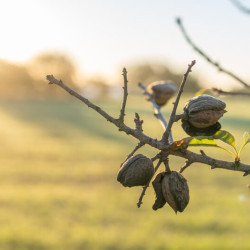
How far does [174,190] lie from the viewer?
1.27 metres

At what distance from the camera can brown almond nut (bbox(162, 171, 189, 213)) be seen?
1.27 meters

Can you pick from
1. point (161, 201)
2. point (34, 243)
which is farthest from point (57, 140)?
point (161, 201)

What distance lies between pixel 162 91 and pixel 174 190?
3.10 ft

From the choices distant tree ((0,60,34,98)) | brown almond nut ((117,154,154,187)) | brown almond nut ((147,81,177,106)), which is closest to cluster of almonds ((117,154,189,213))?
brown almond nut ((117,154,154,187))

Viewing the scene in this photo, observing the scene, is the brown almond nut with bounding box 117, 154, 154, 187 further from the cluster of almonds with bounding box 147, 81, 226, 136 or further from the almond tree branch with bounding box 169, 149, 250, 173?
the cluster of almonds with bounding box 147, 81, 226, 136

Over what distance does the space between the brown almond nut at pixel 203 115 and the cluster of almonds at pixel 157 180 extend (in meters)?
0.16

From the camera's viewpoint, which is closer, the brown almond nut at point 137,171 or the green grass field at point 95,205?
the brown almond nut at point 137,171

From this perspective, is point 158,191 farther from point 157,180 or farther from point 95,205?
point 95,205

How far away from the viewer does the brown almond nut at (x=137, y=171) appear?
4.03 ft

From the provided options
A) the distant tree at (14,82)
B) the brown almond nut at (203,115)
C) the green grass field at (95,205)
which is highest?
the distant tree at (14,82)

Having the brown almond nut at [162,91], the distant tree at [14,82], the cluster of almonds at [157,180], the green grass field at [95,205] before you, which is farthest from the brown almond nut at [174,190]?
the distant tree at [14,82]

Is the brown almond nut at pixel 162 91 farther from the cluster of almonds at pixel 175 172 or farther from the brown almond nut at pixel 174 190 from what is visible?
the brown almond nut at pixel 174 190

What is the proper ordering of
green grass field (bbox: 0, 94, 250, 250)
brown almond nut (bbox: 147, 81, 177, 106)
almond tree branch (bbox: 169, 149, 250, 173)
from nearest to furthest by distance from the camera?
almond tree branch (bbox: 169, 149, 250, 173)
brown almond nut (bbox: 147, 81, 177, 106)
green grass field (bbox: 0, 94, 250, 250)

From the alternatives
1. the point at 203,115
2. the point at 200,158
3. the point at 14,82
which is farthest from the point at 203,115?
the point at 14,82
